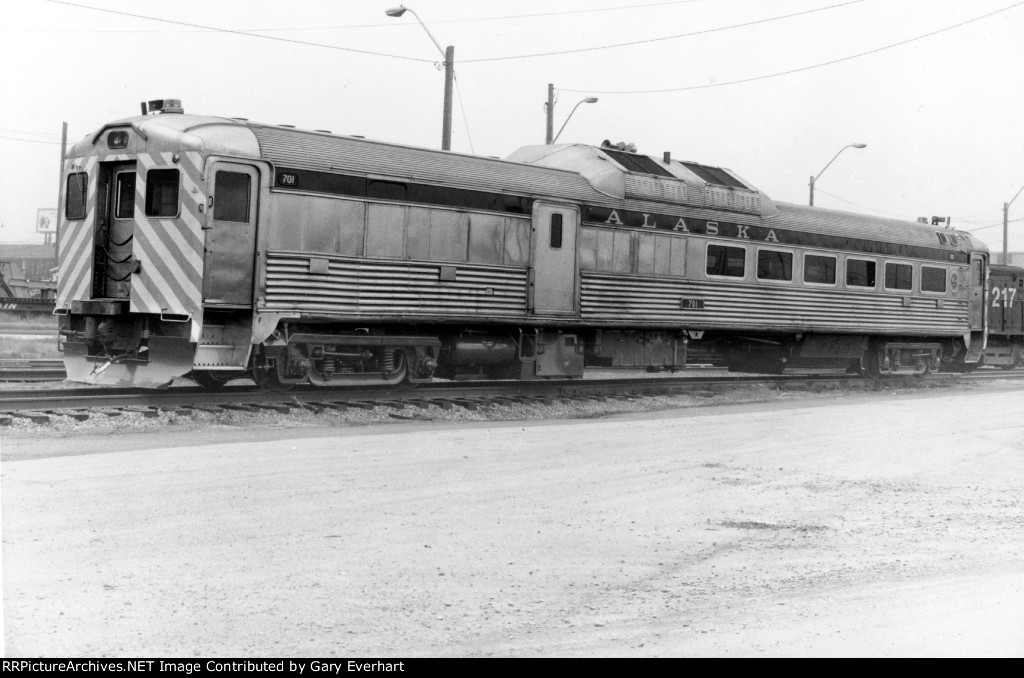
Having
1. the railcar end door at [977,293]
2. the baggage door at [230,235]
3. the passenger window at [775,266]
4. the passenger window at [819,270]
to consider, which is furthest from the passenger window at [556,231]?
the railcar end door at [977,293]

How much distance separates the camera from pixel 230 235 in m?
13.0

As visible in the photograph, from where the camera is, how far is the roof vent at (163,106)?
13703 millimetres

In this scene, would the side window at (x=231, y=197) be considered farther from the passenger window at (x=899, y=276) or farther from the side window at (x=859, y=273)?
the passenger window at (x=899, y=276)

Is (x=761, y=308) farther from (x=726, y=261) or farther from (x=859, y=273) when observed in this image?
(x=859, y=273)

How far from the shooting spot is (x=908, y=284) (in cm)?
2272

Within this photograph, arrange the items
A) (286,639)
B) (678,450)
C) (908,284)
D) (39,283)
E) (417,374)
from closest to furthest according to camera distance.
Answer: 1. (286,639)
2. (678,450)
3. (417,374)
4. (908,284)
5. (39,283)

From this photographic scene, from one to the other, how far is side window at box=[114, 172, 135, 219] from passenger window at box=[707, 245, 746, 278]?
384 inches

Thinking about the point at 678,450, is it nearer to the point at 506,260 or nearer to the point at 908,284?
the point at 506,260

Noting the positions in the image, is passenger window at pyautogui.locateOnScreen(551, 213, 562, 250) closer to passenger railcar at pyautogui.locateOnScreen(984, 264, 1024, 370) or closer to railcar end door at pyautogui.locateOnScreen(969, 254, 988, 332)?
railcar end door at pyautogui.locateOnScreen(969, 254, 988, 332)

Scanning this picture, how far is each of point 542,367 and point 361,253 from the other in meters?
3.96

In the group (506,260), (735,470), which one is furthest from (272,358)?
(735,470)

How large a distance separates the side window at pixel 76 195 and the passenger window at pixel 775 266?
457 inches

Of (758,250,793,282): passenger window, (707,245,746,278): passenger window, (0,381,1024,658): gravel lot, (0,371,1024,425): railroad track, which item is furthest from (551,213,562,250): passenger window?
(0,381,1024,658): gravel lot

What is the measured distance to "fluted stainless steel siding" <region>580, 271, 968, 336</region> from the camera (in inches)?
678
